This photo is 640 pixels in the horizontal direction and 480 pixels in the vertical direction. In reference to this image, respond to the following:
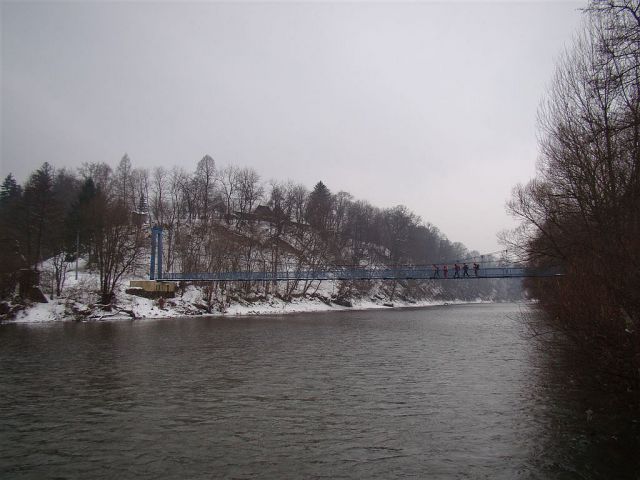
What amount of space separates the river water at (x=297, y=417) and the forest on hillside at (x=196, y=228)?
25234 mm

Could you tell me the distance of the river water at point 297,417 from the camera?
24.4 ft

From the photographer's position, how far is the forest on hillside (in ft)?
137

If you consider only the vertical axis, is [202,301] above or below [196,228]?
below

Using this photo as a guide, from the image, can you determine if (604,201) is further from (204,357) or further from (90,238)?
(90,238)

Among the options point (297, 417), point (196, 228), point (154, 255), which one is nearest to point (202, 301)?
point (154, 255)

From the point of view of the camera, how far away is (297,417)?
1011 centimetres

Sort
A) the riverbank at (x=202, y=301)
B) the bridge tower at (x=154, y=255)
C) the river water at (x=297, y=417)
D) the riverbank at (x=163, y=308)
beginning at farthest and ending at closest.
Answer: the bridge tower at (x=154, y=255) → the riverbank at (x=202, y=301) → the riverbank at (x=163, y=308) → the river water at (x=297, y=417)

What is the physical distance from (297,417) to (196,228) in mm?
55475

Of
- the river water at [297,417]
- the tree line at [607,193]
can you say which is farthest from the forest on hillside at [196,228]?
the tree line at [607,193]

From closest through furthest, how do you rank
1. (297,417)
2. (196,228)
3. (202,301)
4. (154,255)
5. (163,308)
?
1. (297,417)
2. (163,308)
3. (202,301)
4. (154,255)
5. (196,228)

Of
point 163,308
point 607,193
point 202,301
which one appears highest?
point 607,193

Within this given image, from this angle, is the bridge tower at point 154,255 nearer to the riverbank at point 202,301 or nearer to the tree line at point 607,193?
the riverbank at point 202,301

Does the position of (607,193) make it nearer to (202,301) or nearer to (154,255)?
(202,301)

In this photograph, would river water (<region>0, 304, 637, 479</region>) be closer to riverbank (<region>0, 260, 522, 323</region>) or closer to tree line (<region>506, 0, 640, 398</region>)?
tree line (<region>506, 0, 640, 398</region>)
